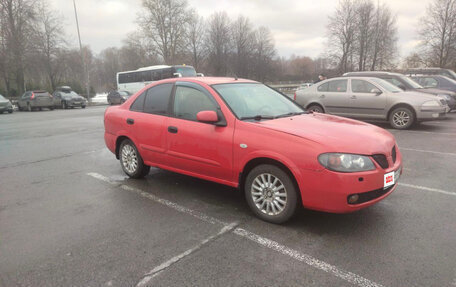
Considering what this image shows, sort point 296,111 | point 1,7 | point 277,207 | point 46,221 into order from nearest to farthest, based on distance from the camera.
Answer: point 277,207
point 46,221
point 296,111
point 1,7

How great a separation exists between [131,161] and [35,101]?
2299 cm

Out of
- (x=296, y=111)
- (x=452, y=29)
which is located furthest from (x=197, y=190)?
(x=452, y=29)

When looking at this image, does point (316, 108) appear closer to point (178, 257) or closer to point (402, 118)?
point (402, 118)

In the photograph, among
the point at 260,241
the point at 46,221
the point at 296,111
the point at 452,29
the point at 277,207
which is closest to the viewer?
the point at 260,241

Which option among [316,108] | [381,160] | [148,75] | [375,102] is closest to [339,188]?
[381,160]

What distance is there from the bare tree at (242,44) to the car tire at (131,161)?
195ft

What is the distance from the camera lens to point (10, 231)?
11.4 feet

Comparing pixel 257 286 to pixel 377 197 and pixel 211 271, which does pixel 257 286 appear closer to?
pixel 211 271

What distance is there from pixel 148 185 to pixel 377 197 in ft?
10.8

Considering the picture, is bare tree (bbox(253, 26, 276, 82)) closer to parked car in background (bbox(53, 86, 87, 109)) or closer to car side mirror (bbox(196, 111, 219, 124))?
parked car in background (bbox(53, 86, 87, 109))

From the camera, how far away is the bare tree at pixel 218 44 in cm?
6205

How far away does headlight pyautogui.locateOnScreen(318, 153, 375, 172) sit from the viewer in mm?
3039

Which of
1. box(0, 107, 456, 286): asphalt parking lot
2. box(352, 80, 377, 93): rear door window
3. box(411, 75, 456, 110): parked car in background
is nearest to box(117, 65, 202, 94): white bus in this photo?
box(411, 75, 456, 110): parked car in background

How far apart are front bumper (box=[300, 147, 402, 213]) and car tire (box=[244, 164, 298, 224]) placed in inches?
6.2
